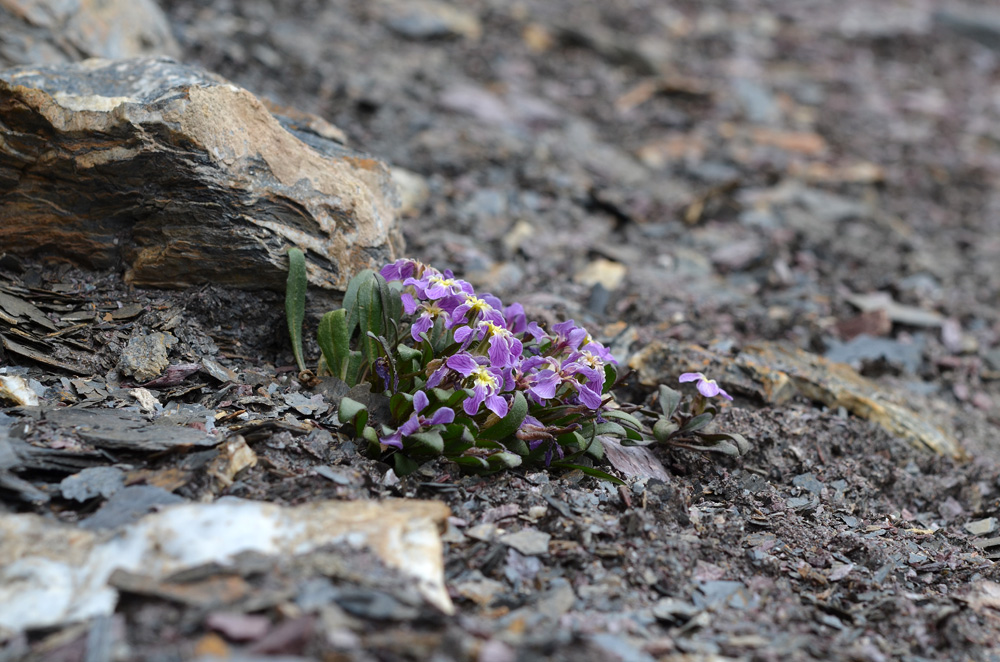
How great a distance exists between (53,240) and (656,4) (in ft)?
34.7

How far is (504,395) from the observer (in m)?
3.48

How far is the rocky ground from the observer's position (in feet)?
8.70

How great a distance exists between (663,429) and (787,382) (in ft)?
3.94

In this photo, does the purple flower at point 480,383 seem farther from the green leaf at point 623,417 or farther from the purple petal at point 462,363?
the green leaf at point 623,417

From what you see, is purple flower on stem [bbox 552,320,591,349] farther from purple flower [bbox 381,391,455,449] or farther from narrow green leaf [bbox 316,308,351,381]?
narrow green leaf [bbox 316,308,351,381]

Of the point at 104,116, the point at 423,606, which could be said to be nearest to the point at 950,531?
the point at 423,606

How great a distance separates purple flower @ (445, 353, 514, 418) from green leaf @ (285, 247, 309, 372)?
0.95 meters

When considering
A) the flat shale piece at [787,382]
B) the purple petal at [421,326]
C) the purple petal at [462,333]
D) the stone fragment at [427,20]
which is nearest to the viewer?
the purple petal at [462,333]

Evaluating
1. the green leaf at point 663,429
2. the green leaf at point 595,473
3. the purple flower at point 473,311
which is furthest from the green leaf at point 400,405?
the green leaf at point 663,429

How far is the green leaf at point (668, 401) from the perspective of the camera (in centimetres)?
386

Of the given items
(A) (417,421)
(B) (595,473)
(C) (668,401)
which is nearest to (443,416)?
(A) (417,421)

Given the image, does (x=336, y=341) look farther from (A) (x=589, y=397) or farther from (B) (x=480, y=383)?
(A) (x=589, y=397)

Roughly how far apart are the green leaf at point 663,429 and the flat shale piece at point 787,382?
2.00 ft

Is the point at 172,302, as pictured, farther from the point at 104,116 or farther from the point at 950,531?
the point at 950,531
